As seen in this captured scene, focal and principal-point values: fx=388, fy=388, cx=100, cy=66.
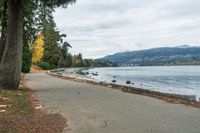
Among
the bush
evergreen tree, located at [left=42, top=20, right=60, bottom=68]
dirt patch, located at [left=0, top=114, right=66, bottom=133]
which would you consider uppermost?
evergreen tree, located at [left=42, top=20, right=60, bottom=68]

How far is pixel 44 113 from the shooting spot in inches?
487

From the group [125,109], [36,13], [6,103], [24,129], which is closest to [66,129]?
[24,129]

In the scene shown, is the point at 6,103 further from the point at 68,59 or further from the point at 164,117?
the point at 68,59

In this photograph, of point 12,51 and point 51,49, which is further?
point 51,49

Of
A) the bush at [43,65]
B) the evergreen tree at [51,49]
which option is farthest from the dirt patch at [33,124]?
the evergreen tree at [51,49]

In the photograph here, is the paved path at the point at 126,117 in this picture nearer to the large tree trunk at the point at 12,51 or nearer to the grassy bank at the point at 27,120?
the grassy bank at the point at 27,120

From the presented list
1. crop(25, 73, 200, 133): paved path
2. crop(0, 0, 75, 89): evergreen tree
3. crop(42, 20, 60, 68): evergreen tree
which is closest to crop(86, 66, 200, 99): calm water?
crop(0, 0, 75, 89): evergreen tree

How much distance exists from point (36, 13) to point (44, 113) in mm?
14197

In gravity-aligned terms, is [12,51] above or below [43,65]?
above

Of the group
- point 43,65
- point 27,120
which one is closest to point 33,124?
point 27,120

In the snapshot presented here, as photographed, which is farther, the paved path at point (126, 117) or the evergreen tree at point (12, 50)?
the evergreen tree at point (12, 50)

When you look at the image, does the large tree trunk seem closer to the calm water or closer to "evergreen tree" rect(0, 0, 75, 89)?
"evergreen tree" rect(0, 0, 75, 89)

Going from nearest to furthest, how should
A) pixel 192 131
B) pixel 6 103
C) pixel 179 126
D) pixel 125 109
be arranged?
pixel 192 131
pixel 179 126
pixel 125 109
pixel 6 103

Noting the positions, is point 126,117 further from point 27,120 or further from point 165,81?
point 165,81
